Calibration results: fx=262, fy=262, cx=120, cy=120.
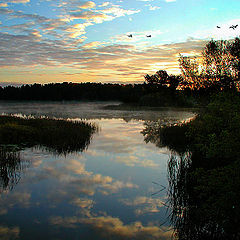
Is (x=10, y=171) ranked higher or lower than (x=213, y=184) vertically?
lower

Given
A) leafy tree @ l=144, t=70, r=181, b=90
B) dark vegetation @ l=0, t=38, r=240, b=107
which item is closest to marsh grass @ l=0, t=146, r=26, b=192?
dark vegetation @ l=0, t=38, r=240, b=107

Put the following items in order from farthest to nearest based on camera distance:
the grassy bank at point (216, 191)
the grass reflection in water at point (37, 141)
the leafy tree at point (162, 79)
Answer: the leafy tree at point (162, 79), the grass reflection in water at point (37, 141), the grassy bank at point (216, 191)

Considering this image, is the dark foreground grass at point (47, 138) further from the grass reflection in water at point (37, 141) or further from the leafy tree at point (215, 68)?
the leafy tree at point (215, 68)

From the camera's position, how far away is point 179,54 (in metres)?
29.8

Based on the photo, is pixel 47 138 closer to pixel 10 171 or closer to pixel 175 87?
pixel 10 171

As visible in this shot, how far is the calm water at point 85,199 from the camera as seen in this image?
6.61m

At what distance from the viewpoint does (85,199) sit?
28.0ft

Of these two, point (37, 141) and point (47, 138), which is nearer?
point (37, 141)

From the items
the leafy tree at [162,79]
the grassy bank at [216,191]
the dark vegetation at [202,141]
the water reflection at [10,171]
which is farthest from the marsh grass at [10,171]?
the leafy tree at [162,79]

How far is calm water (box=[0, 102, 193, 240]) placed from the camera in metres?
6.61

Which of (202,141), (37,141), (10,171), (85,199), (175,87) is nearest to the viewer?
(85,199)

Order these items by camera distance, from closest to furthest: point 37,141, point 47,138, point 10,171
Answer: point 10,171 < point 37,141 < point 47,138

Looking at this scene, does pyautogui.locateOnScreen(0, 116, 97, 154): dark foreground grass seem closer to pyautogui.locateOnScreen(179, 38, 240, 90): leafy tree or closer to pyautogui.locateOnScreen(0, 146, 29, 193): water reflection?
pyautogui.locateOnScreen(0, 146, 29, 193): water reflection

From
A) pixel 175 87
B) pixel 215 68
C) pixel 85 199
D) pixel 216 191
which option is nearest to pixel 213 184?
pixel 216 191
